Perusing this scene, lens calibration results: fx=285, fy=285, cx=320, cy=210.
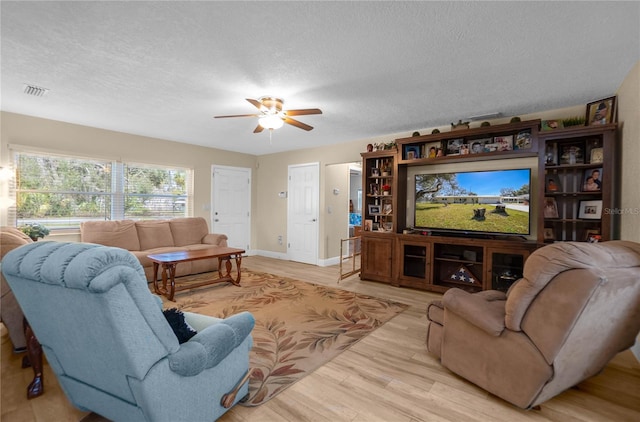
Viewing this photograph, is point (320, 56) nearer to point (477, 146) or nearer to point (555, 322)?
point (555, 322)

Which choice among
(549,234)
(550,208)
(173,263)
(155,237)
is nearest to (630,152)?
(550,208)

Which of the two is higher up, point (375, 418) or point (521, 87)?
point (521, 87)

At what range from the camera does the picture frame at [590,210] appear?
313cm

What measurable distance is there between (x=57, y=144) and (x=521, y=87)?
630 cm

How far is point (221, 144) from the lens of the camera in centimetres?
593

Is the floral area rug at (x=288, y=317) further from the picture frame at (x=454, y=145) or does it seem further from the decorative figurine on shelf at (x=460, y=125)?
the decorative figurine on shelf at (x=460, y=125)

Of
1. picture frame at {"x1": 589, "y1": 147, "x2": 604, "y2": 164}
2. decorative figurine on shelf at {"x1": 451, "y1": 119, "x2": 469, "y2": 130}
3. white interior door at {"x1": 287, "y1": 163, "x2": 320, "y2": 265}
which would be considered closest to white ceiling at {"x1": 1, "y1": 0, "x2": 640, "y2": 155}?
decorative figurine on shelf at {"x1": 451, "y1": 119, "x2": 469, "y2": 130}

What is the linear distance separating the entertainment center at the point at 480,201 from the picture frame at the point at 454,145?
1 centimetres

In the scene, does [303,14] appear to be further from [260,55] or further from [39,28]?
[39,28]

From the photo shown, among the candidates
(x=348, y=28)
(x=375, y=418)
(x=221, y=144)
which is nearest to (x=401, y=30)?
(x=348, y=28)

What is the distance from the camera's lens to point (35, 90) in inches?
124

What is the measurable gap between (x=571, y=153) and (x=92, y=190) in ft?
22.8

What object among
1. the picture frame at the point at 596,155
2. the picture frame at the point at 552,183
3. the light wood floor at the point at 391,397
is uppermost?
the picture frame at the point at 596,155

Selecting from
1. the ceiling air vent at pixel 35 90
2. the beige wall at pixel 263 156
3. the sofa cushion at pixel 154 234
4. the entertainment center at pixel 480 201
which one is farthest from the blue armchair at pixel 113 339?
the sofa cushion at pixel 154 234
